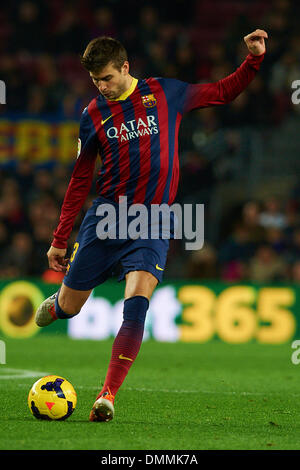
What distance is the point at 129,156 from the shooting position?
573cm

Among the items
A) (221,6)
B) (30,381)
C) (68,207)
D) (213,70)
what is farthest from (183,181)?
(68,207)

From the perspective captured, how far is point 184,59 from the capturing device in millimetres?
15625

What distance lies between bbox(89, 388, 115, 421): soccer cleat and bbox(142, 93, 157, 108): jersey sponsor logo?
1791 millimetres

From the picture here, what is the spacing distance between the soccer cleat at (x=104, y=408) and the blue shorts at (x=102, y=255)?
0.78 m

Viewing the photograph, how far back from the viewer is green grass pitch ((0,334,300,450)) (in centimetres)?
468

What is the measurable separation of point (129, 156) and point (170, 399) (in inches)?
73.3

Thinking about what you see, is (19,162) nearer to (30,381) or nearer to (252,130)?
(252,130)

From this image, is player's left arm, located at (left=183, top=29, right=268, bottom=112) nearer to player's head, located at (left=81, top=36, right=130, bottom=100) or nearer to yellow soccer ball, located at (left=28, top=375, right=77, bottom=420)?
player's head, located at (left=81, top=36, right=130, bottom=100)

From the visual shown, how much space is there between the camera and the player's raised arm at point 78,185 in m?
5.86

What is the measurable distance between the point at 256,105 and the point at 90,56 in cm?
1015

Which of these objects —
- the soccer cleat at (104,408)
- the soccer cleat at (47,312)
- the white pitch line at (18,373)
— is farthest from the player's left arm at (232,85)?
the white pitch line at (18,373)

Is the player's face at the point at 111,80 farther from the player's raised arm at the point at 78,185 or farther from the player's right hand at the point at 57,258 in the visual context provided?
the player's right hand at the point at 57,258

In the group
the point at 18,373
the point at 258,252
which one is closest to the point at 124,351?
the point at 18,373

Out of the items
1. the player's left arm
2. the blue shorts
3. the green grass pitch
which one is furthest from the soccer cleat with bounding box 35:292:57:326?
the player's left arm
